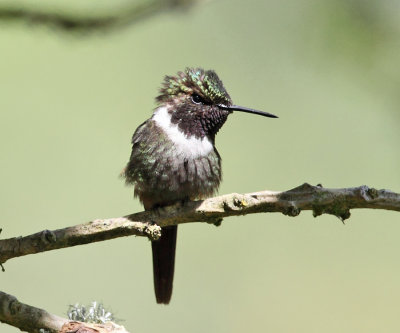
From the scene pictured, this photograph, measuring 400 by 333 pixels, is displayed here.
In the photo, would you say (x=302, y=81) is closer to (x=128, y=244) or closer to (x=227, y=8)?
(x=227, y=8)

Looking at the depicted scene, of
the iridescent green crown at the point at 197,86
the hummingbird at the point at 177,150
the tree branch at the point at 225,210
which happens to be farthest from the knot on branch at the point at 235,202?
the iridescent green crown at the point at 197,86

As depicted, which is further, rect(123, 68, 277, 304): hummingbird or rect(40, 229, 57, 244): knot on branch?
rect(123, 68, 277, 304): hummingbird

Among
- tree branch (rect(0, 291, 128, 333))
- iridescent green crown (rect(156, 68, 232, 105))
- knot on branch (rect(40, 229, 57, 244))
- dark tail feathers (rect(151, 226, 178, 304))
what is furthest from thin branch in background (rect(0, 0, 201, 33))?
dark tail feathers (rect(151, 226, 178, 304))


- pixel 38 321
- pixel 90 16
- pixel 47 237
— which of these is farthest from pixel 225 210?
pixel 90 16

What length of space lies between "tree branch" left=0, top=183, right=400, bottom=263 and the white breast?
767 mm

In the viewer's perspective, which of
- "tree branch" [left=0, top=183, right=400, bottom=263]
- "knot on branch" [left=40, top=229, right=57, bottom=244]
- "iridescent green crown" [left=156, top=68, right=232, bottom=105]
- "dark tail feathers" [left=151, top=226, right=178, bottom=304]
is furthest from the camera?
"dark tail feathers" [left=151, top=226, right=178, bottom=304]

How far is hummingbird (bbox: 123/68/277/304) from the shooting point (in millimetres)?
4352

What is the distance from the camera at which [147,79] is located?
900cm

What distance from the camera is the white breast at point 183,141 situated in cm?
439

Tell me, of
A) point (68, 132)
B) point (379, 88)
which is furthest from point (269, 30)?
point (68, 132)

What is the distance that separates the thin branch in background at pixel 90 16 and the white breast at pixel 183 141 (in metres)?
0.98

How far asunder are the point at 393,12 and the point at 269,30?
2.09 meters

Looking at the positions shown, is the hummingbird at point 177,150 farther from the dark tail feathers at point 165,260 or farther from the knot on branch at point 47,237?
the knot on branch at point 47,237

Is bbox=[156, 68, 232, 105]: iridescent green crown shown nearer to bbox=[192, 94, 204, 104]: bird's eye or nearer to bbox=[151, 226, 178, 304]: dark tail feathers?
bbox=[192, 94, 204, 104]: bird's eye
